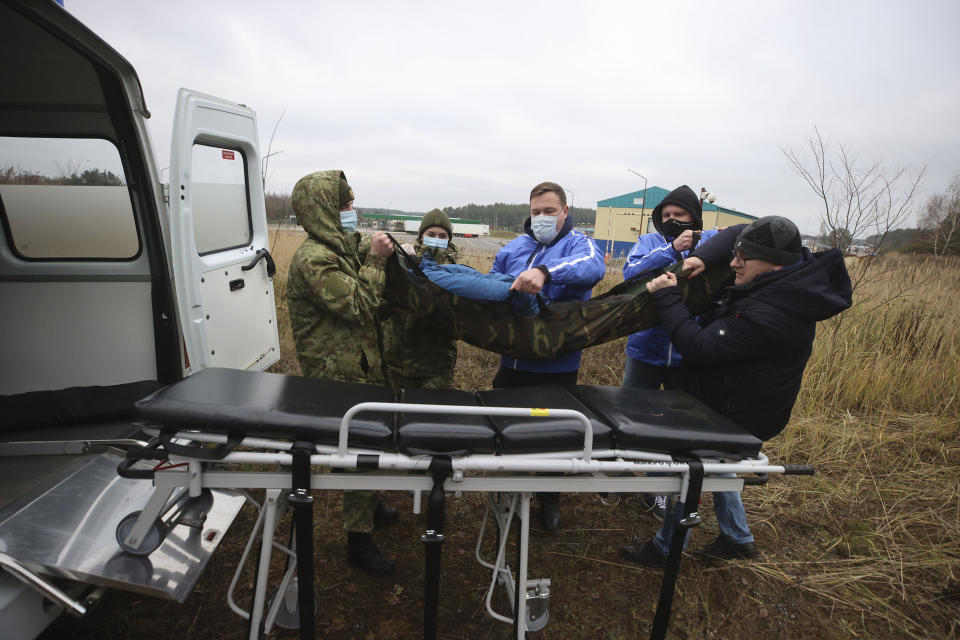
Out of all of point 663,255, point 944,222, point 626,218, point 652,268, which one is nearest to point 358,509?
point 652,268

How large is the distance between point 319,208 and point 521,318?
4.25 feet

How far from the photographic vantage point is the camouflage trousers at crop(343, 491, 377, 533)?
261 cm

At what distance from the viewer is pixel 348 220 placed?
286 cm

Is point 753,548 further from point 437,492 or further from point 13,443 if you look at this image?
point 13,443

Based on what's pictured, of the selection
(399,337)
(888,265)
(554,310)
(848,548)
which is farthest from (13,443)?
(888,265)

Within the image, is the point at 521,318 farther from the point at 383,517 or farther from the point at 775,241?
the point at 383,517

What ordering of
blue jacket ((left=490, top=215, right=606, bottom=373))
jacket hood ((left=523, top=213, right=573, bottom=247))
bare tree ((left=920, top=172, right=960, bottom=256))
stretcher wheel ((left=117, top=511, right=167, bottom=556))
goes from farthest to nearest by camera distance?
bare tree ((left=920, top=172, right=960, bottom=256)) < jacket hood ((left=523, top=213, right=573, bottom=247)) < blue jacket ((left=490, top=215, right=606, bottom=373)) < stretcher wheel ((left=117, top=511, right=167, bottom=556))

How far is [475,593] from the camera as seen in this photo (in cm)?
271

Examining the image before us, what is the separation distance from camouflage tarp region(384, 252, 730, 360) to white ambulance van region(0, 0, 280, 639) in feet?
4.93

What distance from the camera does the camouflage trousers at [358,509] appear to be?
2607 millimetres

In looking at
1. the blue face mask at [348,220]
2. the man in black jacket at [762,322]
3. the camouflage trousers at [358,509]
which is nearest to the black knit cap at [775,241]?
the man in black jacket at [762,322]

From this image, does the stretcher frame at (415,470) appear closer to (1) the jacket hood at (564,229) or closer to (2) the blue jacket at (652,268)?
(2) the blue jacket at (652,268)

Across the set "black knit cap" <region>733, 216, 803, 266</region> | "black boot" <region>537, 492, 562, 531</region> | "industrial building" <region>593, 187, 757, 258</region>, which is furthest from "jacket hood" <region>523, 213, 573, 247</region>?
"industrial building" <region>593, 187, 757, 258</region>

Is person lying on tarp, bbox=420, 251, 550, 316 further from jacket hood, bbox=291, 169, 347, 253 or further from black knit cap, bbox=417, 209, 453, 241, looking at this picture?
black knit cap, bbox=417, 209, 453, 241
